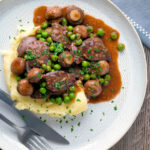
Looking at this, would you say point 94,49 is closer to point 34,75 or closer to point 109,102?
point 109,102

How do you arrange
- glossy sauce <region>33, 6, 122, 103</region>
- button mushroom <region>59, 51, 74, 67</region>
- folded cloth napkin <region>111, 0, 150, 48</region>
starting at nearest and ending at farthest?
button mushroom <region>59, 51, 74, 67</region> < glossy sauce <region>33, 6, 122, 103</region> < folded cloth napkin <region>111, 0, 150, 48</region>

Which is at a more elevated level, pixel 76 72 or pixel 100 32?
pixel 100 32

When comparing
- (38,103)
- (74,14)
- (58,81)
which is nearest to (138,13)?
(74,14)

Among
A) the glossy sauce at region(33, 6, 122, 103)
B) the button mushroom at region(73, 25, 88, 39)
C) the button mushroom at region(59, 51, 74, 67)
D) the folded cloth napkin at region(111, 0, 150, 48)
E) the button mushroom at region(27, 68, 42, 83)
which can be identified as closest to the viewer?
the button mushroom at region(27, 68, 42, 83)

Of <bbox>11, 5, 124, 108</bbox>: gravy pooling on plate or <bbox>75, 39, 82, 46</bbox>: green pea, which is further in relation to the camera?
<bbox>75, 39, 82, 46</bbox>: green pea

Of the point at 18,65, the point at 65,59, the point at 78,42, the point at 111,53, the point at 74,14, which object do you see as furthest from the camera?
the point at 111,53

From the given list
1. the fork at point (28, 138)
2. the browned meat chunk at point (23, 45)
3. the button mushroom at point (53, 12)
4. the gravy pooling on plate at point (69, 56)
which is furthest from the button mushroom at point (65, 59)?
the fork at point (28, 138)

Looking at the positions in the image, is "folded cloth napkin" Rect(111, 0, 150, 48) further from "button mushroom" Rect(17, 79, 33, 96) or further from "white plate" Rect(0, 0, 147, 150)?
"button mushroom" Rect(17, 79, 33, 96)

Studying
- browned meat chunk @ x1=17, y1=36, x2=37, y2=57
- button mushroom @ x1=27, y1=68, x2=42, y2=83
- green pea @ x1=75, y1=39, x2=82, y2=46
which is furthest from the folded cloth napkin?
button mushroom @ x1=27, y1=68, x2=42, y2=83

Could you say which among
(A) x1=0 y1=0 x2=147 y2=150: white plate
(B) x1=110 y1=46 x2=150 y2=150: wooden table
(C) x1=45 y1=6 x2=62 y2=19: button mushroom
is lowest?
(B) x1=110 y1=46 x2=150 y2=150: wooden table

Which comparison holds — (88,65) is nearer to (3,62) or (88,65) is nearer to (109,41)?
(109,41)
